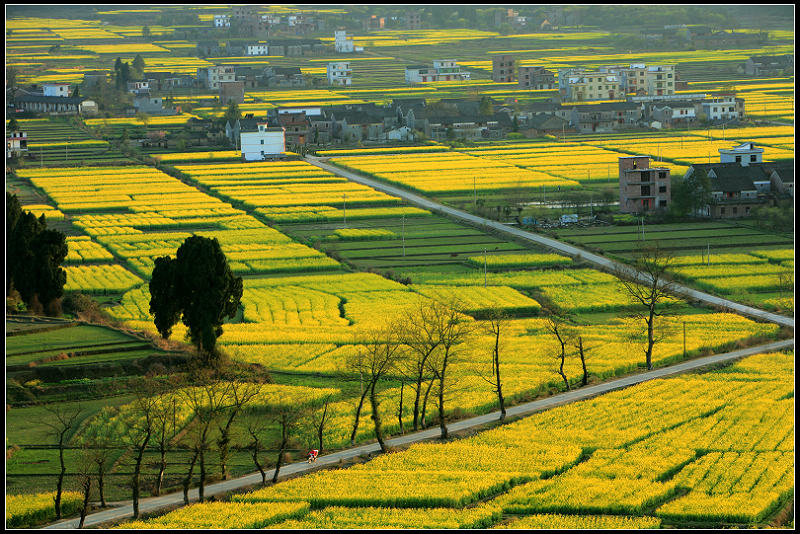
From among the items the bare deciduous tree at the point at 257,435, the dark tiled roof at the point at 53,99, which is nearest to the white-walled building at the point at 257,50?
the dark tiled roof at the point at 53,99

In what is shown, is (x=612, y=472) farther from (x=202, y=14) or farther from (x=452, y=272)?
(x=202, y=14)

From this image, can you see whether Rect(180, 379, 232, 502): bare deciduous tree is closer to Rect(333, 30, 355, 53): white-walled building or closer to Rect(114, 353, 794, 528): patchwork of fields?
Rect(114, 353, 794, 528): patchwork of fields

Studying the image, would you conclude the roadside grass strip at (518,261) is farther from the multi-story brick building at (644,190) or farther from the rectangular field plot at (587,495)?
the rectangular field plot at (587,495)

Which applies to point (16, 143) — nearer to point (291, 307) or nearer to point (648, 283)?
point (291, 307)

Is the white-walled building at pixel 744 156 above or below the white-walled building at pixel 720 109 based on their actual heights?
below

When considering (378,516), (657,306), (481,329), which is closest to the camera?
(378,516)

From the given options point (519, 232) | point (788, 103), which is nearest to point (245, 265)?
point (519, 232)

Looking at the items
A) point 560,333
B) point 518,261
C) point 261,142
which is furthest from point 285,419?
point 261,142
